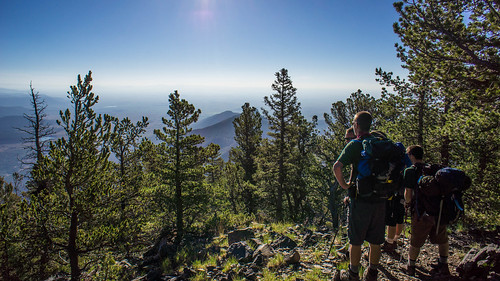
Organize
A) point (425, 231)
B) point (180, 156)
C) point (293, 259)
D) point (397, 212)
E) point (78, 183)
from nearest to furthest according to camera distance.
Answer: point (425, 231), point (397, 212), point (293, 259), point (78, 183), point (180, 156)

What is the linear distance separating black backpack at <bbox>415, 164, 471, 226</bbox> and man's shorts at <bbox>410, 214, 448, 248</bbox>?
0.37 ft

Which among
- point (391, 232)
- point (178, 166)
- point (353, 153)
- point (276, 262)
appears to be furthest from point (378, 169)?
point (178, 166)

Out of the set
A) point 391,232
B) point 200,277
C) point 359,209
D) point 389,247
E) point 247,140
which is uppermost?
point 247,140

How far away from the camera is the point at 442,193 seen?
3705 millimetres

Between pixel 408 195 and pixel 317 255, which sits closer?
pixel 408 195

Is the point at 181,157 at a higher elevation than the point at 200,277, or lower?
higher

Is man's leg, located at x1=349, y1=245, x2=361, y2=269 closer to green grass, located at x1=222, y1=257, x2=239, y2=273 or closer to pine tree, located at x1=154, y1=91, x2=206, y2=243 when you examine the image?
green grass, located at x1=222, y1=257, x2=239, y2=273

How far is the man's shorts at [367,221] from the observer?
3475 mm

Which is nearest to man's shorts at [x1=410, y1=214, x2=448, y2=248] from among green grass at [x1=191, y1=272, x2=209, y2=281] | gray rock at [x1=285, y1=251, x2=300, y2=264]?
gray rock at [x1=285, y1=251, x2=300, y2=264]

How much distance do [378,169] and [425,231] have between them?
185 centimetres

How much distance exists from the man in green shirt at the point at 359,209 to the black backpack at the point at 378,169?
0.13m

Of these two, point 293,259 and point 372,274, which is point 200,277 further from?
point 372,274

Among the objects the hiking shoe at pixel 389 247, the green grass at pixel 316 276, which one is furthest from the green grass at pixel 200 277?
the hiking shoe at pixel 389 247

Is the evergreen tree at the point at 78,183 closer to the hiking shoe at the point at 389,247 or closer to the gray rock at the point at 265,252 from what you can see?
the gray rock at the point at 265,252
